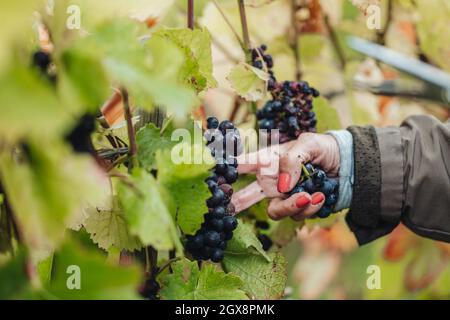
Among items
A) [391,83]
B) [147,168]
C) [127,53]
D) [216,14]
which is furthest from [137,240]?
[391,83]

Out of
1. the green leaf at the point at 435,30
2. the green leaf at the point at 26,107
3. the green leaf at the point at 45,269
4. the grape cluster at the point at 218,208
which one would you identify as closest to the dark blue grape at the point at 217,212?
the grape cluster at the point at 218,208

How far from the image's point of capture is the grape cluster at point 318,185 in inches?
46.8

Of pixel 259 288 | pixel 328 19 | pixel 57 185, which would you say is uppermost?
pixel 328 19

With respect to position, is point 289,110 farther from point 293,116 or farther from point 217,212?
point 217,212

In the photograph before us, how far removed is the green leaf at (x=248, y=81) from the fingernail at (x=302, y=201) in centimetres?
17

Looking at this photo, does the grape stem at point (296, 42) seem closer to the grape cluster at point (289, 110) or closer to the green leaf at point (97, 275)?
the grape cluster at point (289, 110)

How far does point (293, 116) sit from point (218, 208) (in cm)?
38

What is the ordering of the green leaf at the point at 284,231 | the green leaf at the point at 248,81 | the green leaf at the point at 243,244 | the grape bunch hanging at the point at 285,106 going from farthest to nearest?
the green leaf at the point at 284,231 → the grape bunch hanging at the point at 285,106 → the green leaf at the point at 248,81 → the green leaf at the point at 243,244

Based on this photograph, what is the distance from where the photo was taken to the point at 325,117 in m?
1.41

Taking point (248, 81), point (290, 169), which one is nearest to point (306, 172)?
point (290, 169)

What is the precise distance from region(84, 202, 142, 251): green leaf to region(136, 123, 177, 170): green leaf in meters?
0.10

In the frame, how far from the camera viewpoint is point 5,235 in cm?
66
